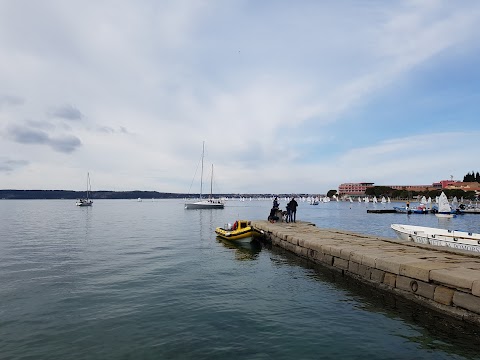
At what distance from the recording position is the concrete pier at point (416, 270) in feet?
32.1

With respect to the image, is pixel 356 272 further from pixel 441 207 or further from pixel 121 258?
pixel 441 207

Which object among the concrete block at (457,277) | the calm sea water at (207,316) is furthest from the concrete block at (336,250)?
the concrete block at (457,277)

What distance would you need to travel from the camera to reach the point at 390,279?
12938 mm

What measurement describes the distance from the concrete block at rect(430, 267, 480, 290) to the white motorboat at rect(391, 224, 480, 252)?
1215cm

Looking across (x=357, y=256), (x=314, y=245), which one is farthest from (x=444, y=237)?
(x=357, y=256)

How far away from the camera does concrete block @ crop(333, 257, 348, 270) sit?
16438 millimetres

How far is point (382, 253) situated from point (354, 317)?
17.6ft

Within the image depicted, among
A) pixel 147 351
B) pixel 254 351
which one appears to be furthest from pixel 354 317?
pixel 147 351

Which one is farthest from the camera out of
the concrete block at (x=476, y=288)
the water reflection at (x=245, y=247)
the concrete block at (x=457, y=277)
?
the water reflection at (x=245, y=247)

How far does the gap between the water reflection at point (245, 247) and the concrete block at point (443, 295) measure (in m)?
13.7

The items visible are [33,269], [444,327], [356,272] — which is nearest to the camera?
[444,327]

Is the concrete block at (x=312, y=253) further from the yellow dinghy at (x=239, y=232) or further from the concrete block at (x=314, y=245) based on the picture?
the yellow dinghy at (x=239, y=232)

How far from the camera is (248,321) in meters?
10.7

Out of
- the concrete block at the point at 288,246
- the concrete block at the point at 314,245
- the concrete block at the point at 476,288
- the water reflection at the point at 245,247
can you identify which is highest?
the concrete block at the point at 476,288
